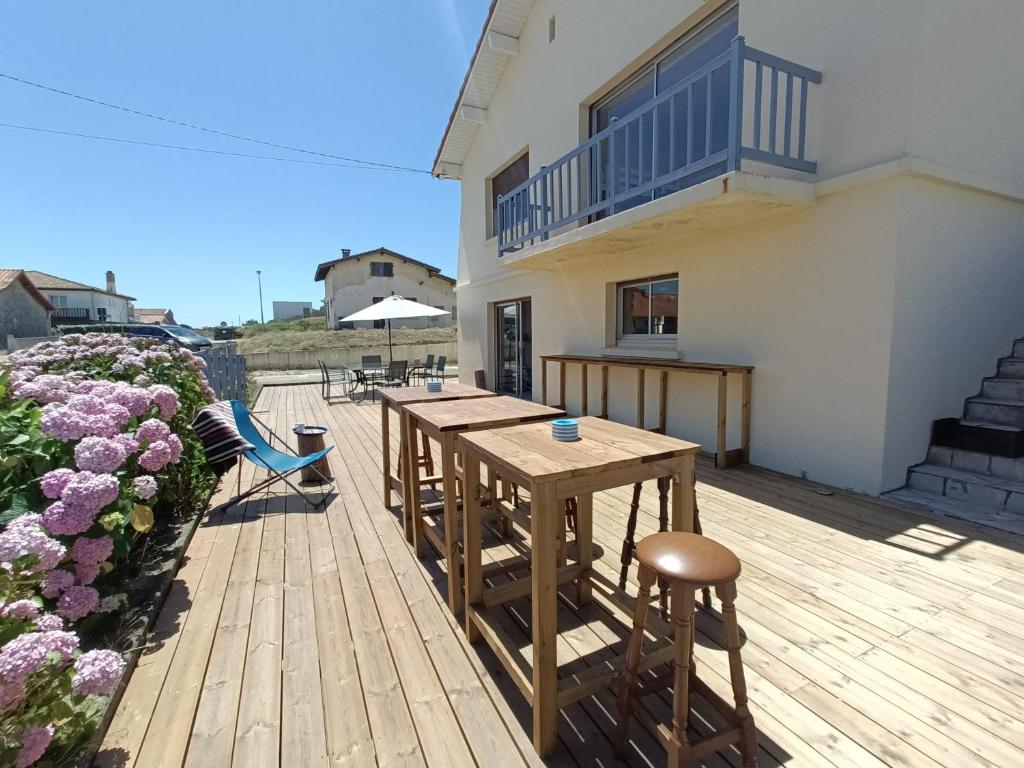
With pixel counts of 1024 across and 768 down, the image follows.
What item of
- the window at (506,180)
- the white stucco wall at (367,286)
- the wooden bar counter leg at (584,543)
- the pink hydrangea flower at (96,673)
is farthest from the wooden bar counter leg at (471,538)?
the white stucco wall at (367,286)

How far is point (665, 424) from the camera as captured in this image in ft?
17.5

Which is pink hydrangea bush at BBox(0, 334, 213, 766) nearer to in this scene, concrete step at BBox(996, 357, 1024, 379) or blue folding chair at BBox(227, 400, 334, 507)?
blue folding chair at BBox(227, 400, 334, 507)

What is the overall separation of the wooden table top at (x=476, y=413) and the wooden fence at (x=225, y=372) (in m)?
5.09

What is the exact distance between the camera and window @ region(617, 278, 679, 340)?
216 inches

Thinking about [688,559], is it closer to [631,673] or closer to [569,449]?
[631,673]

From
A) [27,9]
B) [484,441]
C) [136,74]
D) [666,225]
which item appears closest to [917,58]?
[666,225]

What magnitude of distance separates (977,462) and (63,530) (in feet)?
18.0

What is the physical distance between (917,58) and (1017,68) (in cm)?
154

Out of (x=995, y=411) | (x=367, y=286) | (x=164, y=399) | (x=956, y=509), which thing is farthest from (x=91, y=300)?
(x=995, y=411)

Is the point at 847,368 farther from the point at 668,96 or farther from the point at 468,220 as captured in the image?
the point at 468,220

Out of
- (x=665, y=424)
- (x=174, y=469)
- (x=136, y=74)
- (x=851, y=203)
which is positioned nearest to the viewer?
(x=174, y=469)

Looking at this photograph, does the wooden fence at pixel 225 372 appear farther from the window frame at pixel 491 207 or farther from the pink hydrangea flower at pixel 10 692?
the pink hydrangea flower at pixel 10 692

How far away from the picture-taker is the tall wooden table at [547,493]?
146 centimetres

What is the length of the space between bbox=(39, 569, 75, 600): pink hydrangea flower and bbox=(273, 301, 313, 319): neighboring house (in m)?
54.1
